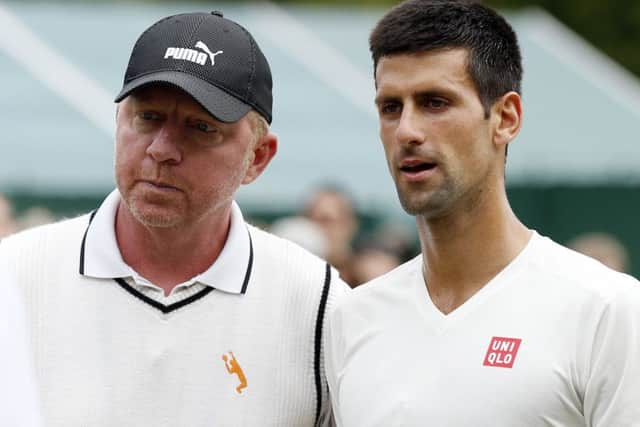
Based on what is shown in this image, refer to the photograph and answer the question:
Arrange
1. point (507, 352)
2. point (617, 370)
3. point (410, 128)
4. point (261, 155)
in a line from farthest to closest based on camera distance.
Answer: point (261, 155), point (410, 128), point (507, 352), point (617, 370)

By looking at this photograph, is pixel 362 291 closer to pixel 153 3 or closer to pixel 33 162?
pixel 33 162

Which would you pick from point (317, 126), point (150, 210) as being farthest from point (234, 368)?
point (317, 126)

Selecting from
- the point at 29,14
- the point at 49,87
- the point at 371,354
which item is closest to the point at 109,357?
the point at 371,354

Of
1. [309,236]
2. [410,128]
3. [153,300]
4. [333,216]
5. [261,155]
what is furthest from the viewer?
[333,216]

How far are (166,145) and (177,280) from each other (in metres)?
0.49

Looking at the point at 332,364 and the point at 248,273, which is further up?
the point at 248,273

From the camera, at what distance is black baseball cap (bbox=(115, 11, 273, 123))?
13.3ft

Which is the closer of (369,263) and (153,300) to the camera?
(153,300)

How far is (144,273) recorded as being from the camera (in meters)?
4.29

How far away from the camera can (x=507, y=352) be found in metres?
3.78

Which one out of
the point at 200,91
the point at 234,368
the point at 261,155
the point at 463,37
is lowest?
the point at 234,368

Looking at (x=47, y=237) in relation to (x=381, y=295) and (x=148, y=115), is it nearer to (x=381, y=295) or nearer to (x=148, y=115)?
(x=148, y=115)

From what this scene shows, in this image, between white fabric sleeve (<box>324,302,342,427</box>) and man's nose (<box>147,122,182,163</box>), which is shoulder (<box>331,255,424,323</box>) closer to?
white fabric sleeve (<box>324,302,342,427</box>)

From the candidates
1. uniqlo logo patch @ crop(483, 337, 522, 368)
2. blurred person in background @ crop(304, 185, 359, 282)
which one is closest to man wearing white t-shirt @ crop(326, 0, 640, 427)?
uniqlo logo patch @ crop(483, 337, 522, 368)
